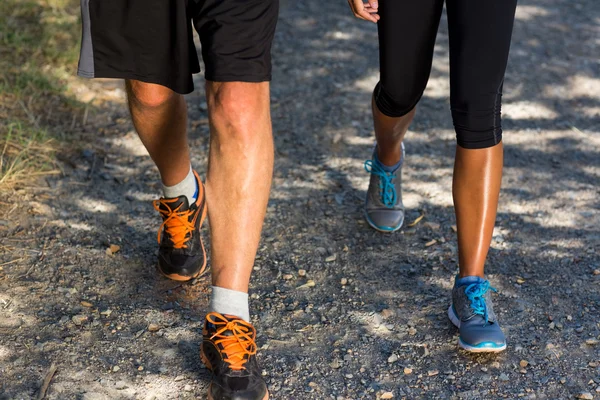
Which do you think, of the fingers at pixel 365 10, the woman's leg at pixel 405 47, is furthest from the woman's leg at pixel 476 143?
the fingers at pixel 365 10

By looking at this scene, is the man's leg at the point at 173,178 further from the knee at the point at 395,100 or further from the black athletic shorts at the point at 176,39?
the knee at the point at 395,100

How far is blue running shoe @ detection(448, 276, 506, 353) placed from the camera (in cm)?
298

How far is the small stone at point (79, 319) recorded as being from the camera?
319cm

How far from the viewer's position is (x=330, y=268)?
365cm

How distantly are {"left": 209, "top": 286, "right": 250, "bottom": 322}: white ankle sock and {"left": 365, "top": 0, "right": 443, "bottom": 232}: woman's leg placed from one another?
3.54ft

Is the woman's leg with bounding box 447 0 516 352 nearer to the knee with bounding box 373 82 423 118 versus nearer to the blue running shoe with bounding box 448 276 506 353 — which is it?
the blue running shoe with bounding box 448 276 506 353

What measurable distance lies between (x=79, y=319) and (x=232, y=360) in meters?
0.84

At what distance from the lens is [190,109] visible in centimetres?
523

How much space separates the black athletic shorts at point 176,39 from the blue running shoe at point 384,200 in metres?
1.32

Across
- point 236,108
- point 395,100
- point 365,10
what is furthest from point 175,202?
point 365,10

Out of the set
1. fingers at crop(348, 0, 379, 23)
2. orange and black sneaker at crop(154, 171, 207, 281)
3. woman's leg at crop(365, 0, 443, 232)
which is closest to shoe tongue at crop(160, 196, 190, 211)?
orange and black sneaker at crop(154, 171, 207, 281)

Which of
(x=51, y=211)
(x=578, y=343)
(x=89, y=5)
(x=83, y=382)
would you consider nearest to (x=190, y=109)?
(x=51, y=211)

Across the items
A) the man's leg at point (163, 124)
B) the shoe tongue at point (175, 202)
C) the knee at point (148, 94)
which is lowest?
the shoe tongue at point (175, 202)

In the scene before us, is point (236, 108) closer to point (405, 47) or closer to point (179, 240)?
point (405, 47)
